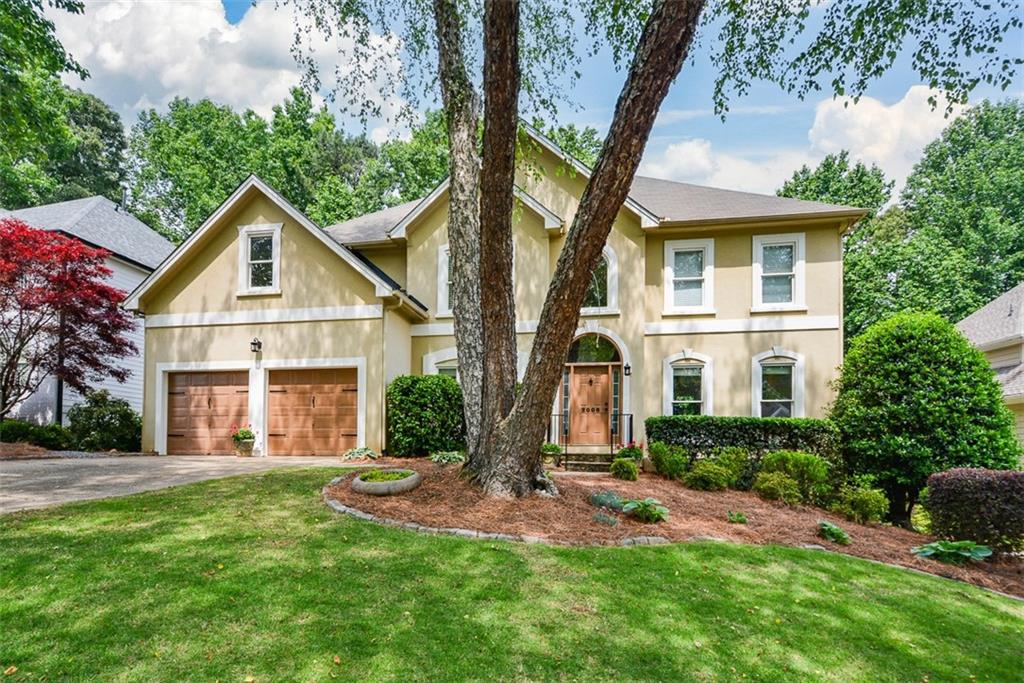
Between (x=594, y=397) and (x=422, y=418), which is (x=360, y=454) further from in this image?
(x=594, y=397)

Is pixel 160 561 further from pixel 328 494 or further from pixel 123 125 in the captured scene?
pixel 123 125

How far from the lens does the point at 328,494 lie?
633cm

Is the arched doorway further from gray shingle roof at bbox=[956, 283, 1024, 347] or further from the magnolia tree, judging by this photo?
gray shingle roof at bbox=[956, 283, 1024, 347]

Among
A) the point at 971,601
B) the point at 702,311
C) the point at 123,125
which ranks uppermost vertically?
the point at 123,125

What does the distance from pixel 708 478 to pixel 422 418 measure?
570 centimetres

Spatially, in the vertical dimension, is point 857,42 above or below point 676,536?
above

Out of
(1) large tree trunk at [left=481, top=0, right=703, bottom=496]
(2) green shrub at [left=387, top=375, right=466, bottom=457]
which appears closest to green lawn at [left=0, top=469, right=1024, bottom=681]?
(1) large tree trunk at [left=481, top=0, right=703, bottom=496]

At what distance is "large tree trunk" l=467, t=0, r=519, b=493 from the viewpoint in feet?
18.2

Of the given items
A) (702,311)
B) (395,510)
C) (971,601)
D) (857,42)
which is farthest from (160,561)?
(702,311)

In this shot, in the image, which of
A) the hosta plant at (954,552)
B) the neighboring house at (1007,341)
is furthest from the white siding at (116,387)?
the neighboring house at (1007,341)

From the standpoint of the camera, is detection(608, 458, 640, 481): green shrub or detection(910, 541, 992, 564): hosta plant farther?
detection(608, 458, 640, 481): green shrub

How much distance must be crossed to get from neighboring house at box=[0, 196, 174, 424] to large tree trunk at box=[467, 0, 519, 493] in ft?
44.4

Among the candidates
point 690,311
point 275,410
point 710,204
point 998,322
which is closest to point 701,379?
point 690,311

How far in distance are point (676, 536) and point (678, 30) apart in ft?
16.9
